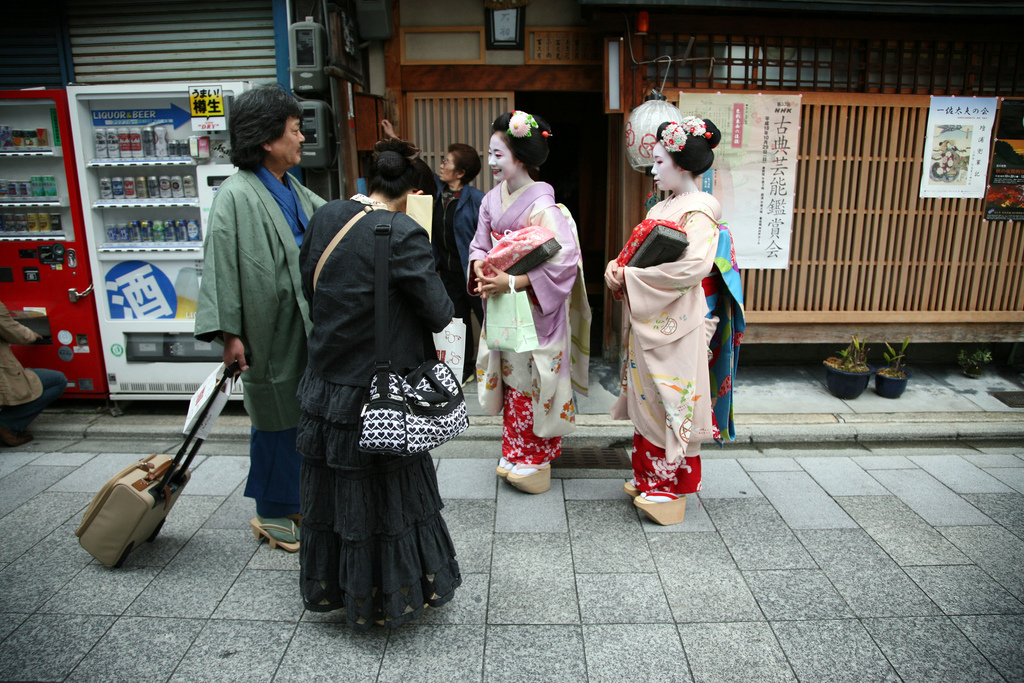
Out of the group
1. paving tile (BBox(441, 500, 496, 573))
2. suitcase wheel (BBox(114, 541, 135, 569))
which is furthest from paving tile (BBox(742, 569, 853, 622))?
suitcase wheel (BBox(114, 541, 135, 569))

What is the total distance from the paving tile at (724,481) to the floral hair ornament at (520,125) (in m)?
2.58

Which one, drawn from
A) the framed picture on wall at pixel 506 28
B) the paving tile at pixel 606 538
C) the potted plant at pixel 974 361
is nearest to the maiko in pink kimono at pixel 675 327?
the paving tile at pixel 606 538

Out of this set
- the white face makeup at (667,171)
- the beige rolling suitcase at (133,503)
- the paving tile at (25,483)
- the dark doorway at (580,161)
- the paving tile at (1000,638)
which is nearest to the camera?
the paving tile at (1000,638)

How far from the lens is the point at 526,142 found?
3.72 metres

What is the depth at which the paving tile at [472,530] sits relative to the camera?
133 inches

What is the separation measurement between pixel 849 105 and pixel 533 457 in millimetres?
4567

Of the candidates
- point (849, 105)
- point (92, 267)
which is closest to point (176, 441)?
point (92, 267)

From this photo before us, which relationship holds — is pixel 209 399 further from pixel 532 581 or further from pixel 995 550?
pixel 995 550

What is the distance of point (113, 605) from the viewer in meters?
3.04

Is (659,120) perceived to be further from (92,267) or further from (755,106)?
(92,267)

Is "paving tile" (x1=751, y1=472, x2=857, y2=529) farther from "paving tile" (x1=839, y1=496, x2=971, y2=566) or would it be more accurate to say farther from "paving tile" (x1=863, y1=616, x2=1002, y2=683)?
"paving tile" (x1=863, y1=616, x2=1002, y2=683)

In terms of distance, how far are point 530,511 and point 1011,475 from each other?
360 centimetres

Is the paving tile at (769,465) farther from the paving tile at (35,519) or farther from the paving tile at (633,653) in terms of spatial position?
the paving tile at (35,519)

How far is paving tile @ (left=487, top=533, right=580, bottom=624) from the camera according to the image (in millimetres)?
2957
